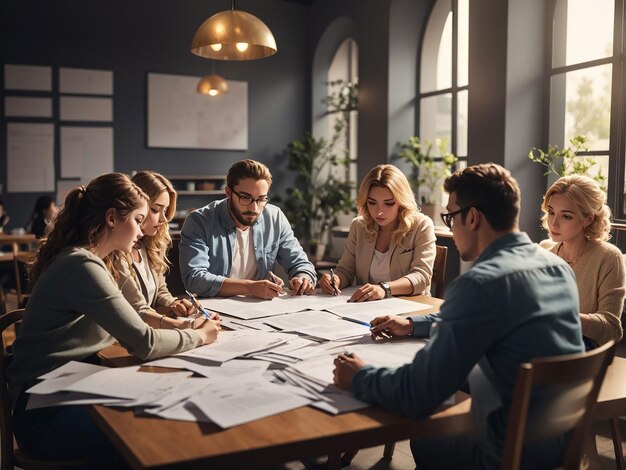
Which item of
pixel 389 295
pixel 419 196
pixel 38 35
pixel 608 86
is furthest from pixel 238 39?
pixel 38 35

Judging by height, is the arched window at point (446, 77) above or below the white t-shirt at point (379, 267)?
above

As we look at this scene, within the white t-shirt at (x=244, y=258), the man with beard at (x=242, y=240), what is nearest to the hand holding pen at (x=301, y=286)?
the man with beard at (x=242, y=240)

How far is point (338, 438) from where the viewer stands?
Result: 117 cm

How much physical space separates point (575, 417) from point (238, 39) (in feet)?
7.45

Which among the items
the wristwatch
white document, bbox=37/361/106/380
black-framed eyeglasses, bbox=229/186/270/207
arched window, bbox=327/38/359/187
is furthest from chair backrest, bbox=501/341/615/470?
arched window, bbox=327/38/359/187

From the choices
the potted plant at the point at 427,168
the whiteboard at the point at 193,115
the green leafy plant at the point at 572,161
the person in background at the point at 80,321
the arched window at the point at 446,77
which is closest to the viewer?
the person in background at the point at 80,321

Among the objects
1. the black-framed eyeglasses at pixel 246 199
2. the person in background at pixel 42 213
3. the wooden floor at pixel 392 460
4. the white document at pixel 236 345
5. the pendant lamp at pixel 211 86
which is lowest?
the wooden floor at pixel 392 460

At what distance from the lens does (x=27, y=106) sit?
21.8ft

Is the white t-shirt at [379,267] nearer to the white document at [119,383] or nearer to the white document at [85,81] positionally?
the white document at [119,383]

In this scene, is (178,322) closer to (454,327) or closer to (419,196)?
(454,327)

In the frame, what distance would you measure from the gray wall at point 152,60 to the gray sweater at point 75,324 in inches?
221

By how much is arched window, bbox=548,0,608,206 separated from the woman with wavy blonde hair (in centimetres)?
193

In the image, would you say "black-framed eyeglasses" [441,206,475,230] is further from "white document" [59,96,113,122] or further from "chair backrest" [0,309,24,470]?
"white document" [59,96,113,122]

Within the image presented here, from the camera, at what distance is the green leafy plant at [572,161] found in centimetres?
385
